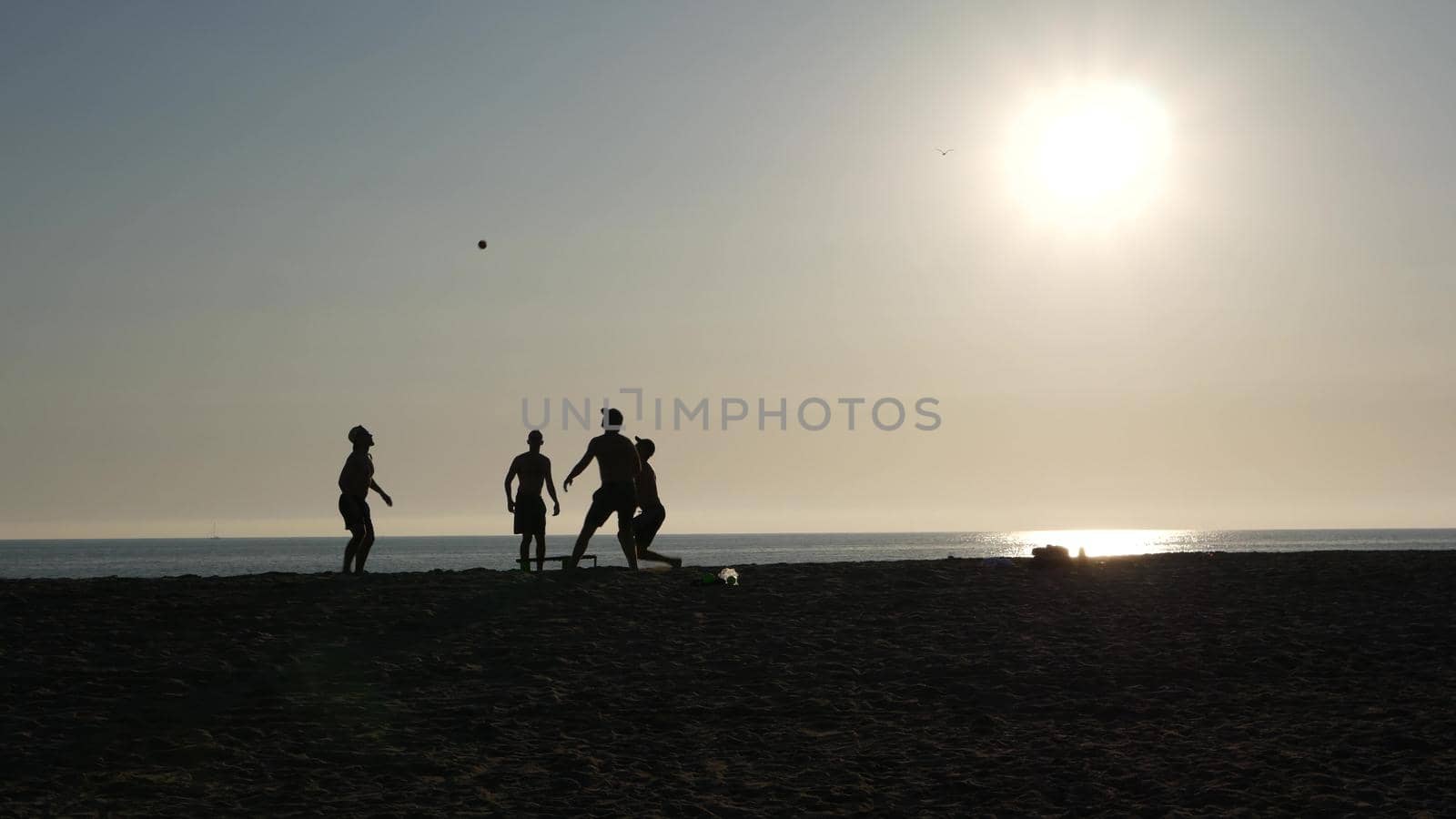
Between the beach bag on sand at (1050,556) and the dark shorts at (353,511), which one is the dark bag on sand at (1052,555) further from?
the dark shorts at (353,511)

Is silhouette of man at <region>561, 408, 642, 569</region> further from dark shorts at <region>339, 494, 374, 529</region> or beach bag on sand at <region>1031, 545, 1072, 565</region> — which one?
beach bag on sand at <region>1031, 545, 1072, 565</region>

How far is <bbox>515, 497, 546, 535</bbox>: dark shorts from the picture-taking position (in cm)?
1788

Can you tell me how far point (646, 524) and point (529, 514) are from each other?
154cm

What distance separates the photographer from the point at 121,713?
30.6 feet

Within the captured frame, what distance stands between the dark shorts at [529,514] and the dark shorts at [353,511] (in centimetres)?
193

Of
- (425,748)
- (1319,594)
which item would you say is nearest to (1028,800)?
(425,748)

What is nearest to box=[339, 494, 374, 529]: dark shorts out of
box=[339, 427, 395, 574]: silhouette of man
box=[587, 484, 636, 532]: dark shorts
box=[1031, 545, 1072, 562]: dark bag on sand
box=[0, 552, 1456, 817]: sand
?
box=[339, 427, 395, 574]: silhouette of man

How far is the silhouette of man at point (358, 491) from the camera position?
1684cm

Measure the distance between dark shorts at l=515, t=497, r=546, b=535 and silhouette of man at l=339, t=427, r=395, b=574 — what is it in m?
1.79

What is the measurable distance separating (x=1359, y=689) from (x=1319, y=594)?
5183 mm

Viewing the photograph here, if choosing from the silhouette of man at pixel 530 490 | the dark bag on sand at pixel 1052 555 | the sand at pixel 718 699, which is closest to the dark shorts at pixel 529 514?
the silhouette of man at pixel 530 490

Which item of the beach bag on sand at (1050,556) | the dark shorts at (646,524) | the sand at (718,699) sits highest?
the dark shorts at (646,524)

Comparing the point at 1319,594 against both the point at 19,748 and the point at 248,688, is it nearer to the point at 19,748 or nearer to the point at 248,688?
the point at 248,688

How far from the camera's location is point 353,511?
55.3 ft
